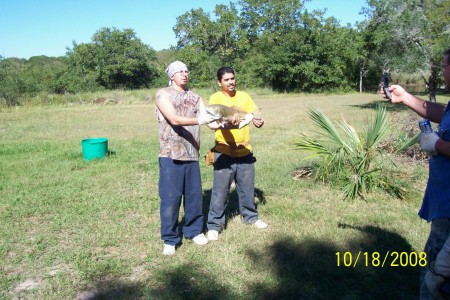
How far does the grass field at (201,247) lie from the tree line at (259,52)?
12.4 meters

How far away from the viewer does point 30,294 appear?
3545 mm

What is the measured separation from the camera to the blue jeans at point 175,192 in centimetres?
406

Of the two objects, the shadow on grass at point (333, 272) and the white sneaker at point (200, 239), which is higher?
the white sneaker at point (200, 239)

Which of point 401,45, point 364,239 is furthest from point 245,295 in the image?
point 401,45

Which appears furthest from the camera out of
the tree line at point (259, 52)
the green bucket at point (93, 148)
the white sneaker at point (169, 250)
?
the tree line at point (259, 52)

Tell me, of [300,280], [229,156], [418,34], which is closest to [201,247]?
[229,156]

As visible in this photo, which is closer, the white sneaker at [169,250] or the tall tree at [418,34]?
the white sneaker at [169,250]

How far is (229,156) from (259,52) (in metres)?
44.4

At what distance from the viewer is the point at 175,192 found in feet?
13.5

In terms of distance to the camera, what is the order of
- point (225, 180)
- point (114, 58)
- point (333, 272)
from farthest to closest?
1. point (114, 58)
2. point (225, 180)
3. point (333, 272)

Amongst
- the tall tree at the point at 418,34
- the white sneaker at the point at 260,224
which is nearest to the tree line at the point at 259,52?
the tall tree at the point at 418,34

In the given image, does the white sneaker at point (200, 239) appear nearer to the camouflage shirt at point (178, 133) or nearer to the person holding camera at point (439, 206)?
the camouflage shirt at point (178, 133)

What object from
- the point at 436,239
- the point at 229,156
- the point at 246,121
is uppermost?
the point at 246,121

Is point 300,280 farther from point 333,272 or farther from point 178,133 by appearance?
point 178,133
